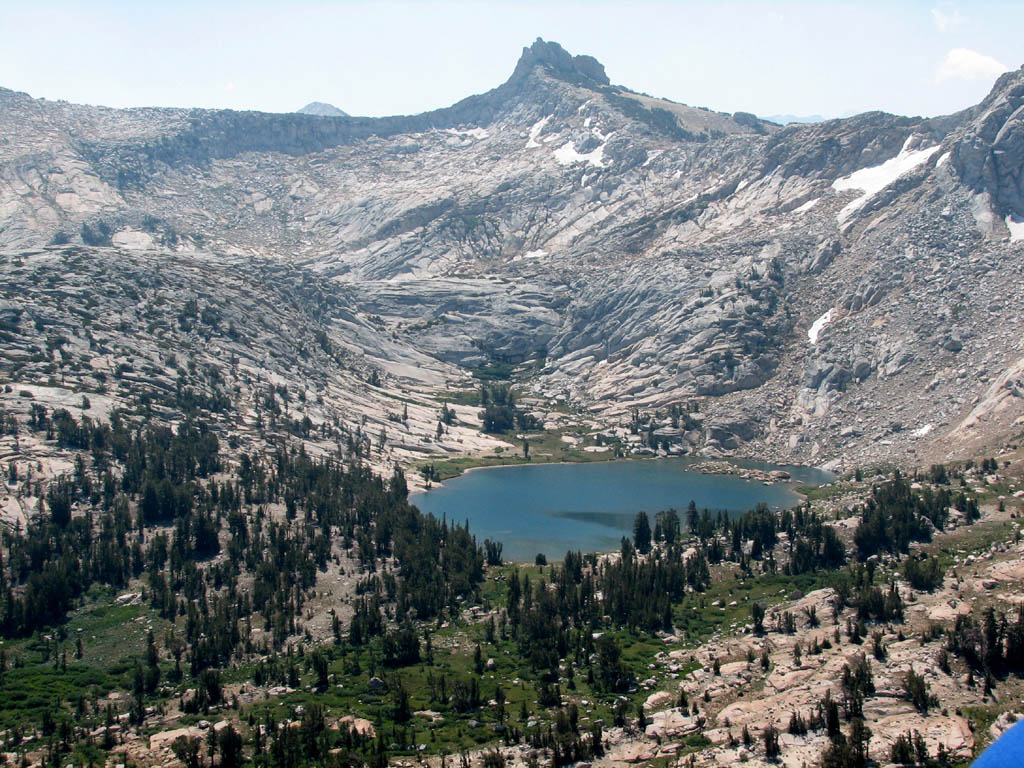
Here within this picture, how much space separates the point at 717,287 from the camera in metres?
176

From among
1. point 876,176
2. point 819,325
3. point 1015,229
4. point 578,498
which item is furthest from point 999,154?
point 578,498

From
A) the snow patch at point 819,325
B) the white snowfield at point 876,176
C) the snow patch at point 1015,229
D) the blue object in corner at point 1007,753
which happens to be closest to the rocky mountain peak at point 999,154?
the snow patch at point 1015,229

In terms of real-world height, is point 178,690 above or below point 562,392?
below

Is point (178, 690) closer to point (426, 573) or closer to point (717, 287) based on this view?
point (426, 573)

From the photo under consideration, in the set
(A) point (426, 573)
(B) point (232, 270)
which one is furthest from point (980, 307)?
(B) point (232, 270)

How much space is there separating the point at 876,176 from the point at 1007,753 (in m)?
184

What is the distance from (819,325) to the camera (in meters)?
159

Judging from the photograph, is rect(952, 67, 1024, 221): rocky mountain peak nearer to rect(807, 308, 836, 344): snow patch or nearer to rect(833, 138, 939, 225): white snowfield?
rect(833, 138, 939, 225): white snowfield

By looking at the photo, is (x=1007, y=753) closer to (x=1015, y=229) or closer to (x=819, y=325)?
(x=819, y=325)

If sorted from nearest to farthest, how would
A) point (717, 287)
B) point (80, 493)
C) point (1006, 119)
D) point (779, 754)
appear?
point (779, 754), point (80, 493), point (1006, 119), point (717, 287)

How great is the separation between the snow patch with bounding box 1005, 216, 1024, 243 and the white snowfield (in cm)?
2921

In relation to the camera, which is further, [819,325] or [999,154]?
[819,325]

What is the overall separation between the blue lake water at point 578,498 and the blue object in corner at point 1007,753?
76785 millimetres

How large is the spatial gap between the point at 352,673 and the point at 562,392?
12156cm
